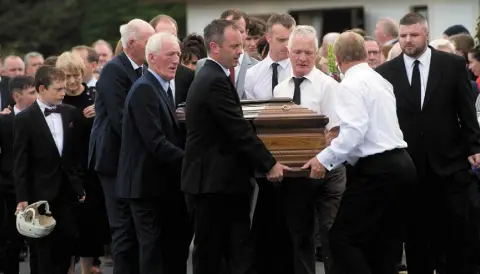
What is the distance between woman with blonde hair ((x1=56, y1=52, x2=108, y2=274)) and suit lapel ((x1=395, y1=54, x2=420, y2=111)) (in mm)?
3367

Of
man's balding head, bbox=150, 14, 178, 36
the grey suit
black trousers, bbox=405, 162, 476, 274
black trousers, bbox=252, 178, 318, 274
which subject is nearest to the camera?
black trousers, bbox=252, 178, 318, 274

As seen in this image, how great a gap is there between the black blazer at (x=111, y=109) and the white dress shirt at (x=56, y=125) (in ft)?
2.57

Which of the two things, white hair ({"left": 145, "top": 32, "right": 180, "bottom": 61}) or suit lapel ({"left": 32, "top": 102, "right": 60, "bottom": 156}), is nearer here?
white hair ({"left": 145, "top": 32, "right": 180, "bottom": 61})

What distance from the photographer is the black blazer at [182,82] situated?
1163 centimetres

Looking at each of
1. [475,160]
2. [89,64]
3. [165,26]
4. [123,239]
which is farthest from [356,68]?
[89,64]

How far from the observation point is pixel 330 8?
31688mm

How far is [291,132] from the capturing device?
34.4 feet

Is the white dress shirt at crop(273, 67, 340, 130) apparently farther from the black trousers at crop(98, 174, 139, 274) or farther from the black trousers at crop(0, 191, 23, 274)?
the black trousers at crop(0, 191, 23, 274)

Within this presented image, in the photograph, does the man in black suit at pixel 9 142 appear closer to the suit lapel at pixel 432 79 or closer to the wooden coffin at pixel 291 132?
the wooden coffin at pixel 291 132

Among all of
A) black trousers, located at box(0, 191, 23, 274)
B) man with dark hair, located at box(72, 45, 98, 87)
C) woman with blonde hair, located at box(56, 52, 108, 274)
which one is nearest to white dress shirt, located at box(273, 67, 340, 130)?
woman with blonde hair, located at box(56, 52, 108, 274)

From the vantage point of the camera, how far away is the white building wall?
29062mm

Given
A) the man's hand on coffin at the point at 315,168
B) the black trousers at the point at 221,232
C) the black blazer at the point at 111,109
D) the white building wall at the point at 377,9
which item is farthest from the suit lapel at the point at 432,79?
the white building wall at the point at 377,9

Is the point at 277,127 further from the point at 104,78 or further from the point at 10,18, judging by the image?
the point at 10,18

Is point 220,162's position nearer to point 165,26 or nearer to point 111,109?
point 111,109
